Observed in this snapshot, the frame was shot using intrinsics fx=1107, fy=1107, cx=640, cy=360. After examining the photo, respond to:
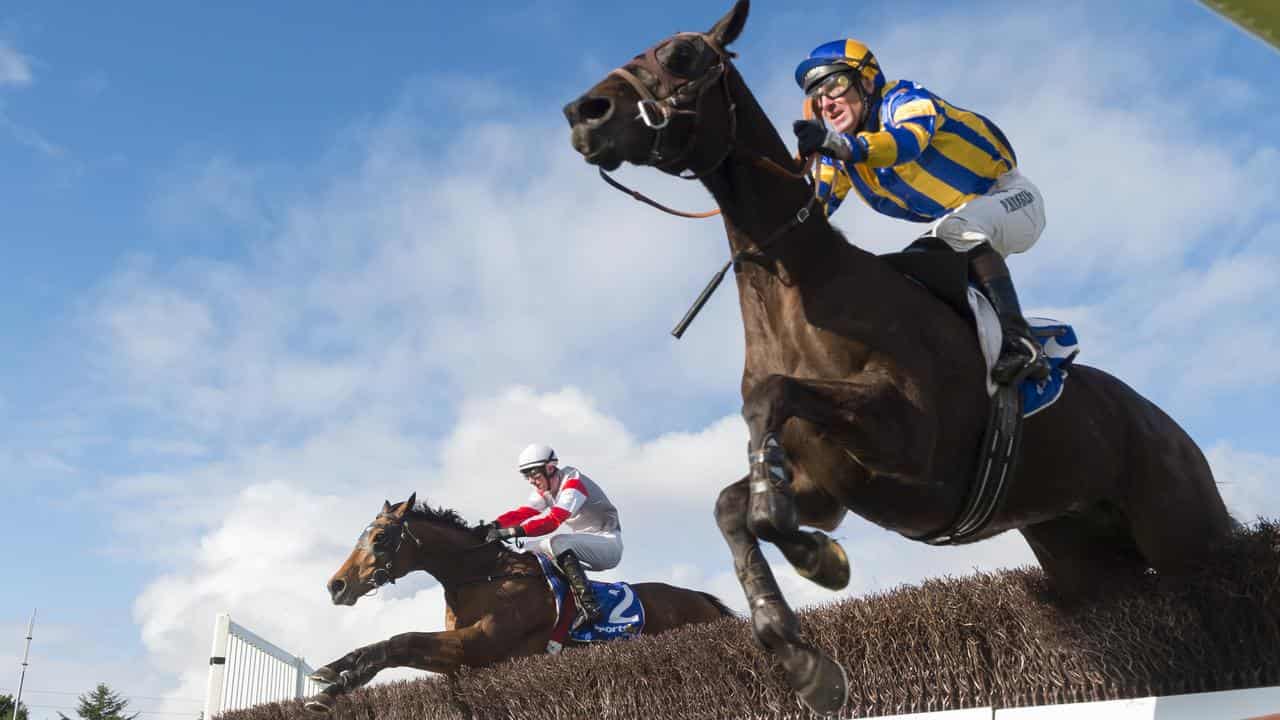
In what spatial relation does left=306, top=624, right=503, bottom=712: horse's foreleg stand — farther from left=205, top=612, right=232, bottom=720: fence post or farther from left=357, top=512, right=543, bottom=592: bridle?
left=205, top=612, right=232, bottom=720: fence post

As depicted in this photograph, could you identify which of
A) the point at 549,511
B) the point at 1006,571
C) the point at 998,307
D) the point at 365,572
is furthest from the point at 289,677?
the point at 998,307

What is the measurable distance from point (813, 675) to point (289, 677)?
9299 millimetres

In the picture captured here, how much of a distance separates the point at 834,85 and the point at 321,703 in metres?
6.51

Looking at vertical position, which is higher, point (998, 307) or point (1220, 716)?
point (998, 307)

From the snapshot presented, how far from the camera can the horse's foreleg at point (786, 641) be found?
3.39 m

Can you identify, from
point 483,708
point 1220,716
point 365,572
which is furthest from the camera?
point 365,572

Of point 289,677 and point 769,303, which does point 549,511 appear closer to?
point 289,677

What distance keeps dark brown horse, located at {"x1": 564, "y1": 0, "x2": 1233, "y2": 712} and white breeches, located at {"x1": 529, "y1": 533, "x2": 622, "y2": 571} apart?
17.0ft

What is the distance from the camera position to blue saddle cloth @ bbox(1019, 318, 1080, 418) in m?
4.19

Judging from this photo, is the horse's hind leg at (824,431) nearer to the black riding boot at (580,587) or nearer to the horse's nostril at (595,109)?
the horse's nostril at (595,109)

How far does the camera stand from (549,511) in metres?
9.18

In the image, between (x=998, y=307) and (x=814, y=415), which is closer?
(x=814, y=415)

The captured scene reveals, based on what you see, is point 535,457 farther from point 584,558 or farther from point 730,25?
point 730,25

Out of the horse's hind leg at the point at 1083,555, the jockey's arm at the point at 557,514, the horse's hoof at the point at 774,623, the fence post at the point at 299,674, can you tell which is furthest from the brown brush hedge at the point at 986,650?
the fence post at the point at 299,674
